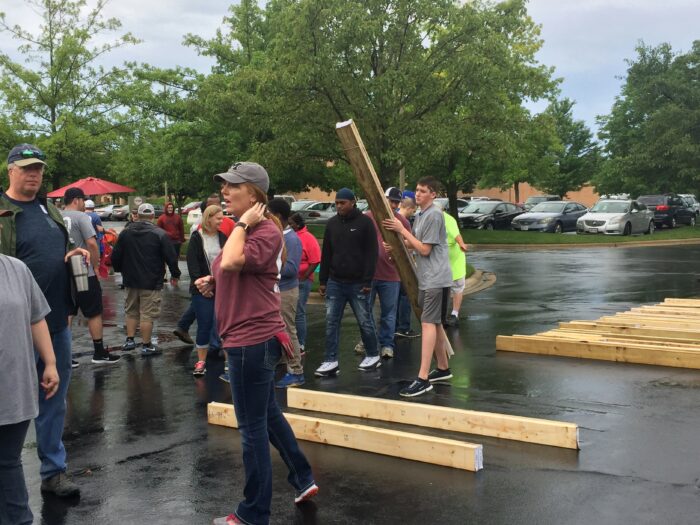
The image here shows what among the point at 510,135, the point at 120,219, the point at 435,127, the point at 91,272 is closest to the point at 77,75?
the point at 435,127

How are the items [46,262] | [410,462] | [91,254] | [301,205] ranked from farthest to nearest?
[301,205]
[91,254]
[410,462]
[46,262]

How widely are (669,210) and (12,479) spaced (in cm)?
3890

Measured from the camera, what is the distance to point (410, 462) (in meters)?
5.09

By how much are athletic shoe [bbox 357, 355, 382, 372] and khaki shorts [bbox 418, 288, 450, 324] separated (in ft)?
4.69

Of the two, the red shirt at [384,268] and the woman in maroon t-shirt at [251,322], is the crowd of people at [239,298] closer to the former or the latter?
the woman in maroon t-shirt at [251,322]

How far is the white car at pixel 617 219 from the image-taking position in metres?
31.4

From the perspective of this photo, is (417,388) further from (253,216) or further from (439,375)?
(253,216)

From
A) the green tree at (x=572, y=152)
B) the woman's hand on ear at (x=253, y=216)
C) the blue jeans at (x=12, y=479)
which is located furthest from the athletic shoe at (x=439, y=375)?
the green tree at (x=572, y=152)

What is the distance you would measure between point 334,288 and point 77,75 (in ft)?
70.0

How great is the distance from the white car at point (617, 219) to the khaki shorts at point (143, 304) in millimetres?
25773

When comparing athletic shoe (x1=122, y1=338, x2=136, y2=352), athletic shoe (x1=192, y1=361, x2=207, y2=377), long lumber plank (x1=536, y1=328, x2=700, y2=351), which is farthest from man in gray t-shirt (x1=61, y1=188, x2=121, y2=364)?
long lumber plank (x1=536, y1=328, x2=700, y2=351)

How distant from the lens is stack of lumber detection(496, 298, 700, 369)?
25.5 ft

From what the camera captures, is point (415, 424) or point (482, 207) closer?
point (415, 424)

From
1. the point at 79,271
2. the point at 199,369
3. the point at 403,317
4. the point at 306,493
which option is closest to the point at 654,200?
the point at 403,317
